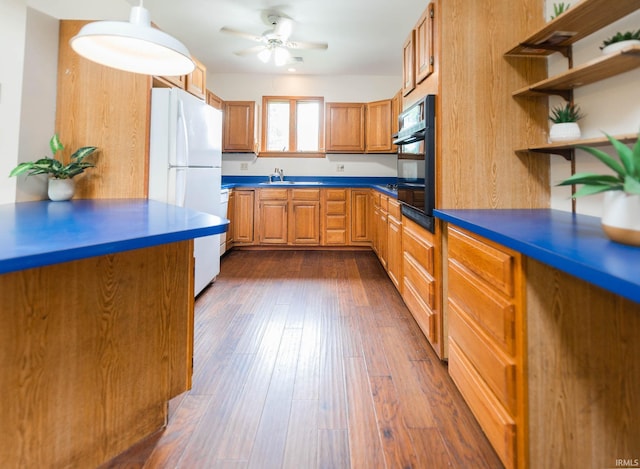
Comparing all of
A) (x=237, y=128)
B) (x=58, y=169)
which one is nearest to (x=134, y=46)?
(x=58, y=169)

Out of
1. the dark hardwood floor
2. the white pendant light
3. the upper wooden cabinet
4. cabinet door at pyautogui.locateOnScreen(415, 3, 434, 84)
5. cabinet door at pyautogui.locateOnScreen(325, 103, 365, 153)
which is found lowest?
the dark hardwood floor

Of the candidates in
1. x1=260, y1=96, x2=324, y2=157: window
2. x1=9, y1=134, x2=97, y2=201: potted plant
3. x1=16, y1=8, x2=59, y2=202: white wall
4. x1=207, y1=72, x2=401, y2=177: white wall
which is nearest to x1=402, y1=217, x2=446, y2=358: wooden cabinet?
Answer: x1=9, y1=134, x2=97, y2=201: potted plant

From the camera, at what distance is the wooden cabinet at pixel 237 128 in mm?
4941

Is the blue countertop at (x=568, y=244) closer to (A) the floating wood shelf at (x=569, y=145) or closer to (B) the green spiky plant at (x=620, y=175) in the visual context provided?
(B) the green spiky plant at (x=620, y=175)

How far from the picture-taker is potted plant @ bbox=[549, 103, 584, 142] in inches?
57.2

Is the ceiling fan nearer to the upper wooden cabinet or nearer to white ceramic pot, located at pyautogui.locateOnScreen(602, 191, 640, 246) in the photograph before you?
the upper wooden cabinet

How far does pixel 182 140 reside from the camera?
2357 mm

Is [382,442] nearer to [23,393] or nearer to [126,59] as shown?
[23,393]

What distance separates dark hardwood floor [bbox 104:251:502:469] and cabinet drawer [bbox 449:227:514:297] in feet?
2.06

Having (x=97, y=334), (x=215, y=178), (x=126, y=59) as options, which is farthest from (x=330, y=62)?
(x=97, y=334)

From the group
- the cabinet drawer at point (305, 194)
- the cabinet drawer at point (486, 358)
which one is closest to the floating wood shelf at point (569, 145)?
the cabinet drawer at point (486, 358)

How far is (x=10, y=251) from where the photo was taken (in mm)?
660

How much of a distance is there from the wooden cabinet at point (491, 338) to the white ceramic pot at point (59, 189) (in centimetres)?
213

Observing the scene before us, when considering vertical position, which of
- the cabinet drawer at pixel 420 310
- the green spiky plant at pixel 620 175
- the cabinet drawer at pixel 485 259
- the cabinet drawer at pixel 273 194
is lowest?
the cabinet drawer at pixel 420 310
